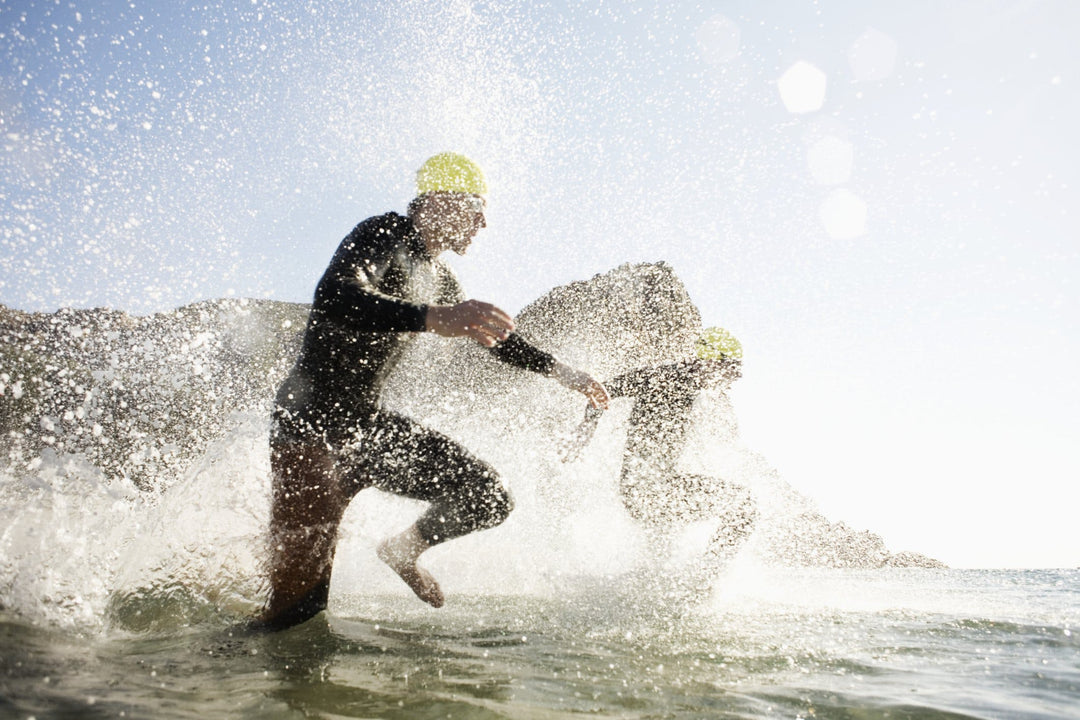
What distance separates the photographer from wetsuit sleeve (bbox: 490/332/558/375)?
142 inches

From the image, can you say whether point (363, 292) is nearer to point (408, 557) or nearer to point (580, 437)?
point (408, 557)

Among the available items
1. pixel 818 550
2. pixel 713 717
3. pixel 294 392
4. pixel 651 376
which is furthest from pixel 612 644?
pixel 818 550

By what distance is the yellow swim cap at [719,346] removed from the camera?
658cm

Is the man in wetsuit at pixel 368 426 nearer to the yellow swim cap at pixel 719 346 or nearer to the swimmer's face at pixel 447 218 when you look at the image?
the swimmer's face at pixel 447 218

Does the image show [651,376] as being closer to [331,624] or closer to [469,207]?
[469,207]

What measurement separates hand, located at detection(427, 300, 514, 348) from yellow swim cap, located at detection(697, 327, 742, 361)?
4324 mm

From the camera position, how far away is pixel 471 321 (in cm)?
277

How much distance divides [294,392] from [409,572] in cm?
138

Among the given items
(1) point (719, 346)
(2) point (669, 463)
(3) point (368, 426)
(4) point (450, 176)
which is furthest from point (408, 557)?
(1) point (719, 346)

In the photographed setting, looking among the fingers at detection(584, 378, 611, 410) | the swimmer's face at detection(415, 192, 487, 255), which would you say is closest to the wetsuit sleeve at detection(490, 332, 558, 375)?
the fingers at detection(584, 378, 611, 410)

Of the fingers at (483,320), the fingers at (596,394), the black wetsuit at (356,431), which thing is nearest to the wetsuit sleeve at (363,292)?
the black wetsuit at (356,431)

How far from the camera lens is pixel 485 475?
11.2 ft

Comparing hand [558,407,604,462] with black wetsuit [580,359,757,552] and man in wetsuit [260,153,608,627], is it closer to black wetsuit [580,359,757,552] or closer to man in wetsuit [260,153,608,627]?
black wetsuit [580,359,757,552]

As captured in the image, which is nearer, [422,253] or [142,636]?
[142,636]
